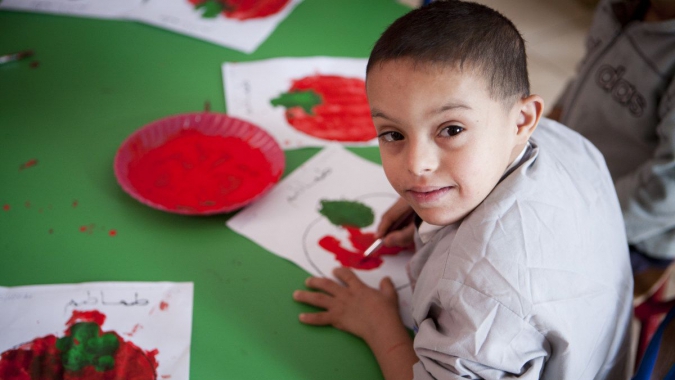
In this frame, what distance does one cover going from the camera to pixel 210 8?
145 cm

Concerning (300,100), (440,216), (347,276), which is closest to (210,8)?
(300,100)

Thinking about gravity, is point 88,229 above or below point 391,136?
below

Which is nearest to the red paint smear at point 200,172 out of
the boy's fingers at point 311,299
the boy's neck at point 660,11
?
the boy's fingers at point 311,299

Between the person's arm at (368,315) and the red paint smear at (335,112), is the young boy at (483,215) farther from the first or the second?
the red paint smear at (335,112)

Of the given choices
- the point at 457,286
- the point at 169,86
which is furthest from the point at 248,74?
the point at 457,286

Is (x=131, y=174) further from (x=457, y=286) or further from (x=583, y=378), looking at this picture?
(x=583, y=378)

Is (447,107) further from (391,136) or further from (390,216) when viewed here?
(390,216)

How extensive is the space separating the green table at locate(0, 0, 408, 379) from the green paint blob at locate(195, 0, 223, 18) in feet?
0.38

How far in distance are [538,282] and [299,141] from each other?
595mm

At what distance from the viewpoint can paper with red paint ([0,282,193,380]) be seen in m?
0.71

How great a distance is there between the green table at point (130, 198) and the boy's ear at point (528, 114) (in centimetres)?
35

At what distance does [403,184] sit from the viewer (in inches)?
27.6

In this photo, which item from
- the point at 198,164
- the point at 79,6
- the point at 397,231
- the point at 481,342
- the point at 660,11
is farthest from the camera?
the point at 79,6

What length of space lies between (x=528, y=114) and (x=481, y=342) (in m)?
0.29
